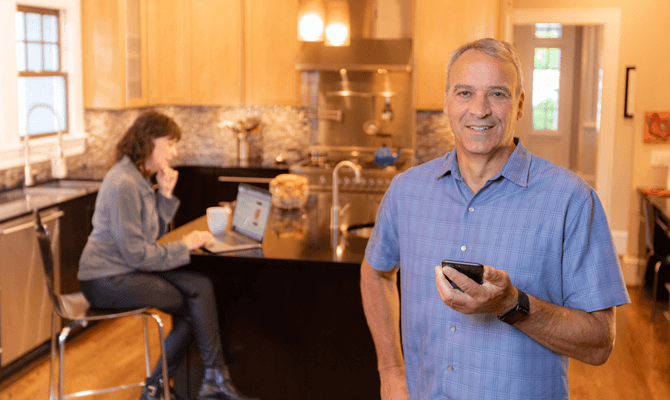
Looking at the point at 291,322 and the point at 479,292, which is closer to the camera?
the point at 479,292

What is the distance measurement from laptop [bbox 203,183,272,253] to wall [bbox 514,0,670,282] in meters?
3.93

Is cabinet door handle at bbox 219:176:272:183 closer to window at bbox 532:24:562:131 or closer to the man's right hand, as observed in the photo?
the man's right hand

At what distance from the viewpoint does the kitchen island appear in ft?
10.7

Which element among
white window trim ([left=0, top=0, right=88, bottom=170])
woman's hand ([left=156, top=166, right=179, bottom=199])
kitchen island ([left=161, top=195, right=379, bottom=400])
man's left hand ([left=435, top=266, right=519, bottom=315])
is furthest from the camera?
white window trim ([left=0, top=0, right=88, bottom=170])

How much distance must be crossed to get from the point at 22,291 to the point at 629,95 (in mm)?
5589

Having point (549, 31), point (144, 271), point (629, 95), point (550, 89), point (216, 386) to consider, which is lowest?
point (216, 386)

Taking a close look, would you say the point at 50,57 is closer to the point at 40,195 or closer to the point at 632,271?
the point at 40,195

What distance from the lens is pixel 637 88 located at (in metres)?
6.29

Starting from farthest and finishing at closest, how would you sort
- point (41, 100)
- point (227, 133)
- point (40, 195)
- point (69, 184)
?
point (227, 133), point (41, 100), point (69, 184), point (40, 195)

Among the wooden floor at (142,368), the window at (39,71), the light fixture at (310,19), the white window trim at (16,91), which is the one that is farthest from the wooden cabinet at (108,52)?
the wooden floor at (142,368)

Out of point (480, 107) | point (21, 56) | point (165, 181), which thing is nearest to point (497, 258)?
point (480, 107)

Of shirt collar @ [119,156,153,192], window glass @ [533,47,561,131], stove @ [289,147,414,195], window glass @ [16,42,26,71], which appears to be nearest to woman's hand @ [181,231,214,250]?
shirt collar @ [119,156,153,192]

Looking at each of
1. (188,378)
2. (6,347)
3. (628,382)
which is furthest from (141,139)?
(628,382)

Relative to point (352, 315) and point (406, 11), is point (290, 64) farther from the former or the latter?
point (352, 315)
